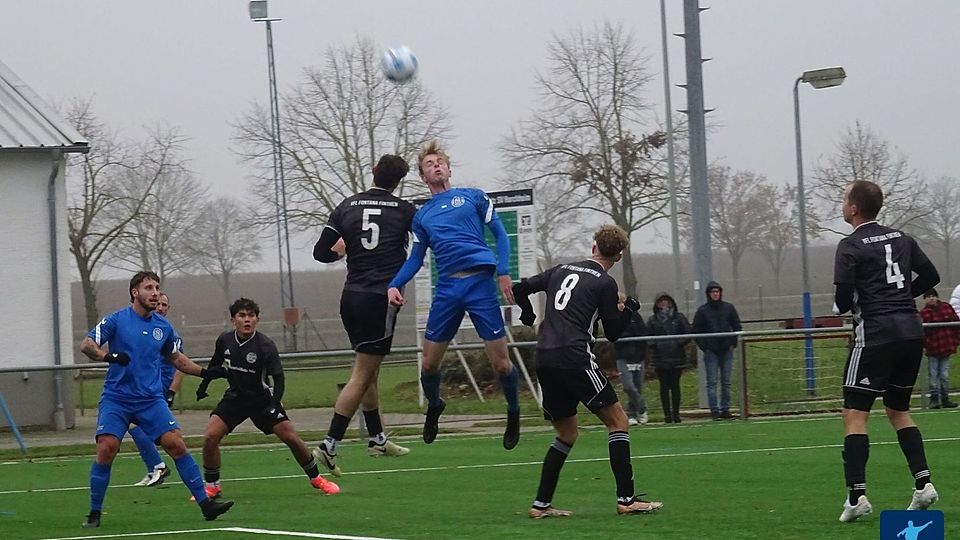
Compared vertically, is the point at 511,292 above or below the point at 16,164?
below

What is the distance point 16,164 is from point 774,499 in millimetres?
18014

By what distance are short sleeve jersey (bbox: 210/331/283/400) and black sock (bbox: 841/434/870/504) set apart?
503 centimetres

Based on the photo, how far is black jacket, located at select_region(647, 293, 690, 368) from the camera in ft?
68.9

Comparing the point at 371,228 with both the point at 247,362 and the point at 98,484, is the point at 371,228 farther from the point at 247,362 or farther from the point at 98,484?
the point at 98,484

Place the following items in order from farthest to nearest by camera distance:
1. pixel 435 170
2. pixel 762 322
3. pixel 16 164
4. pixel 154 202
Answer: pixel 154 202, pixel 762 322, pixel 16 164, pixel 435 170

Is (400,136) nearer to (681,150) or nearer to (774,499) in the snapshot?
(681,150)

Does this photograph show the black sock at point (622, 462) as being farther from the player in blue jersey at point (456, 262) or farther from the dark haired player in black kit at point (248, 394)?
the dark haired player in black kit at point (248, 394)

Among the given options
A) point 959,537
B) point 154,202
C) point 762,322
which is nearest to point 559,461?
point 959,537

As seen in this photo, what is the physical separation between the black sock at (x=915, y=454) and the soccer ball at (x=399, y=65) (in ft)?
22.3

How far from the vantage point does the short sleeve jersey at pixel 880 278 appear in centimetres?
905

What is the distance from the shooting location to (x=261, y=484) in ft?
44.6

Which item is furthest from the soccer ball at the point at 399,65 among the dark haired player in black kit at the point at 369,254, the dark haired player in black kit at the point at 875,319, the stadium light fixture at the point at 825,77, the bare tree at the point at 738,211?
the bare tree at the point at 738,211

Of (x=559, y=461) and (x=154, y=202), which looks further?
(x=154, y=202)

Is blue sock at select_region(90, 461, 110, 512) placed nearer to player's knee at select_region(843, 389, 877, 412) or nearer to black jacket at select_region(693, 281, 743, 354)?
player's knee at select_region(843, 389, 877, 412)
